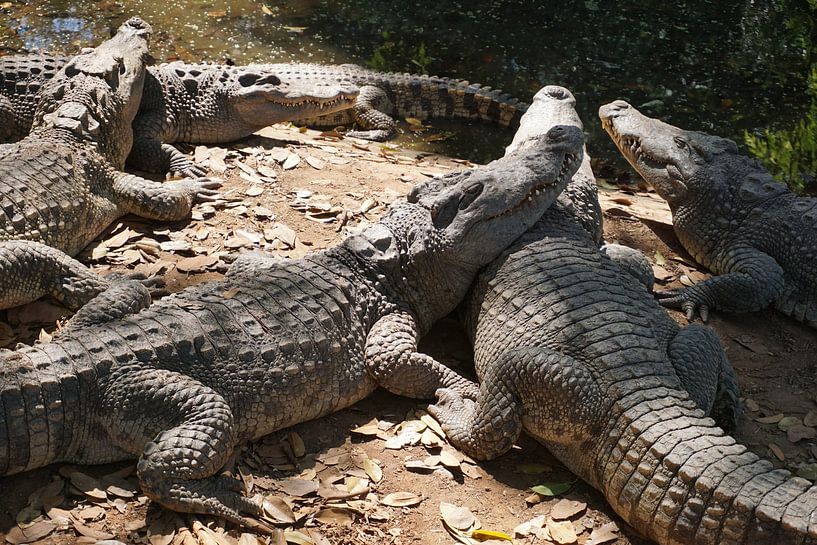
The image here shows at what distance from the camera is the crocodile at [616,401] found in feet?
9.40

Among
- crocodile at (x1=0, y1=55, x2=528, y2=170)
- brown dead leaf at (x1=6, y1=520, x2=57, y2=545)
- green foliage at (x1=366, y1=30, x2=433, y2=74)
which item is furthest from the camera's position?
green foliage at (x1=366, y1=30, x2=433, y2=74)

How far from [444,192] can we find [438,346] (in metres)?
0.79

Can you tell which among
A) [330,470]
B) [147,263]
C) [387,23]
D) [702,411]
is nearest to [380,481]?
[330,470]

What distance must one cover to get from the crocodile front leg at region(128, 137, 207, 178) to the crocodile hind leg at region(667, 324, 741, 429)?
3463mm

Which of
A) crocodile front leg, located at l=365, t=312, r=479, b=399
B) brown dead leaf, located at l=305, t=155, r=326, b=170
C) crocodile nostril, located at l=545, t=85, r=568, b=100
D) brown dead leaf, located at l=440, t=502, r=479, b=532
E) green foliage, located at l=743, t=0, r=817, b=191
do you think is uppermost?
crocodile nostril, located at l=545, t=85, r=568, b=100

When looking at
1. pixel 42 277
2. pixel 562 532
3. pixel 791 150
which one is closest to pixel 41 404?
pixel 42 277

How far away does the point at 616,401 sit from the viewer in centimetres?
320

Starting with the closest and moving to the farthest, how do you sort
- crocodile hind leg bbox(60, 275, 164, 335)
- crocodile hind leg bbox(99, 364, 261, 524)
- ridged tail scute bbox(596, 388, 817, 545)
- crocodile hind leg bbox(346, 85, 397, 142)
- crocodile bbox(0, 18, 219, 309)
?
ridged tail scute bbox(596, 388, 817, 545)
crocodile hind leg bbox(99, 364, 261, 524)
crocodile hind leg bbox(60, 275, 164, 335)
crocodile bbox(0, 18, 219, 309)
crocodile hind leg bbox(346, 85, 397, 142)

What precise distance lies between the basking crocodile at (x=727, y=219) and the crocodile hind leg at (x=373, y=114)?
2.01m

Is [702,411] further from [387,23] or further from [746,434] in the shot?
[387,23]

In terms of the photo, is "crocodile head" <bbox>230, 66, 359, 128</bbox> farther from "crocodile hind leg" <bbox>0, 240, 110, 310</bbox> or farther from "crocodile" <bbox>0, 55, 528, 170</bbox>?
"crocodile hind leg" <bbox>0, 240, 110, 310</bbox>

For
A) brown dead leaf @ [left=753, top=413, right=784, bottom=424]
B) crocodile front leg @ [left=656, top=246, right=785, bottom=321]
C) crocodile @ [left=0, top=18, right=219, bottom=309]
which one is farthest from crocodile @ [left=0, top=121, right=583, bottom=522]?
brown dead leaf @ [left=753, top=413, right=784, bottom=424]

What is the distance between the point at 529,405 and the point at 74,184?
293cm

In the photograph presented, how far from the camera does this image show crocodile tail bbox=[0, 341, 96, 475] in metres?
2.99
